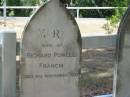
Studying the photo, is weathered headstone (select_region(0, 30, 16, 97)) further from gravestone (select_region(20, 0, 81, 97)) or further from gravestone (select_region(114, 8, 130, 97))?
gravestone (select_region(114, 8, 130, 97))

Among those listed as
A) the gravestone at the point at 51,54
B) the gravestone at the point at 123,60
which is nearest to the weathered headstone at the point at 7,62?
the gravestone at the point at 51,54

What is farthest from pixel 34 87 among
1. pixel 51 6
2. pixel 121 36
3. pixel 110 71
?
pixel 110 71

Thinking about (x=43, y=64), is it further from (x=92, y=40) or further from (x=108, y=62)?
(x=108, y=62)

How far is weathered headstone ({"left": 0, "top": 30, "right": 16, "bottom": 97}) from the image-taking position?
4.36m

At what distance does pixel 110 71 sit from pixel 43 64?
3790mm

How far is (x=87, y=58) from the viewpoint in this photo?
29.7 ft

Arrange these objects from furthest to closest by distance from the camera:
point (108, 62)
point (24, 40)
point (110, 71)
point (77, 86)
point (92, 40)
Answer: point (108, 62), point (110, 71), point (92, 40), point (77, 86), point (24, 40)

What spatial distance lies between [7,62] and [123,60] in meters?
1.32

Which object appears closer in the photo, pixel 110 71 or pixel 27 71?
pixel 27 71

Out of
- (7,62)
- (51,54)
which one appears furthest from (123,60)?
(7,62)

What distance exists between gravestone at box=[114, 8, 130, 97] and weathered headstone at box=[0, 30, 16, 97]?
45.8 inches

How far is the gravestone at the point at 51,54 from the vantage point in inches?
167

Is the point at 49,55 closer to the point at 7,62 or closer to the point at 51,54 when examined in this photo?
the point at 51,54

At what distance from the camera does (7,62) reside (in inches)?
173
